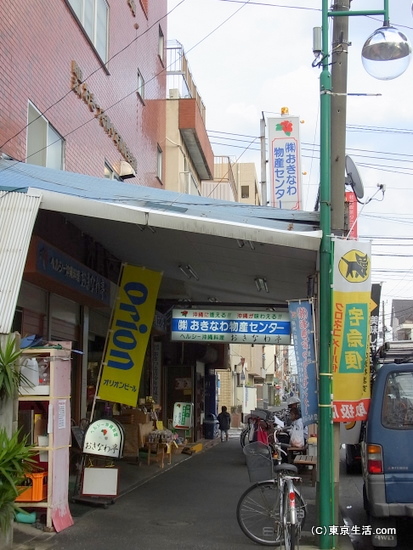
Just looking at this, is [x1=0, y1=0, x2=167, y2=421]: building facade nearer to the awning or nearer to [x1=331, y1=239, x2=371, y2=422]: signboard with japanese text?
the awning

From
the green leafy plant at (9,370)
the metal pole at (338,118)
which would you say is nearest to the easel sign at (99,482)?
the green leafy plant at (9,370)

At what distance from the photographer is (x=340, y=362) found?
8.12 metres

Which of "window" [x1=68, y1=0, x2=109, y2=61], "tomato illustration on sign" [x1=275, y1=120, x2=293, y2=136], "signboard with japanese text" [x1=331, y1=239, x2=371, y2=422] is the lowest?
"signboard with japanese text" [x1=331, y1=239, x2=371, y2=422]

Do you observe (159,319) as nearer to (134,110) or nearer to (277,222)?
(134,110)

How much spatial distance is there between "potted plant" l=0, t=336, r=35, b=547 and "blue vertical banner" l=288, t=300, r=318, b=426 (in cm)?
321

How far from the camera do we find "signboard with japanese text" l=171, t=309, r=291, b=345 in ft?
42.9

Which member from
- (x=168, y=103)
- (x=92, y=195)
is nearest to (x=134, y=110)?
(x=168, y=103)

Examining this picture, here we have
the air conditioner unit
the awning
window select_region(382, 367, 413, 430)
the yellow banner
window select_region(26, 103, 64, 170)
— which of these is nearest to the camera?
window select_region(382, 367, 413, 430)

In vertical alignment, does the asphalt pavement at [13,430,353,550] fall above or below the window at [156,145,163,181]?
below

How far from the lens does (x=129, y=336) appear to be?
11812 mm

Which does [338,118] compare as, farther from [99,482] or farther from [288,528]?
[99,482]

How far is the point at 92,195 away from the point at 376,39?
3.70 meters

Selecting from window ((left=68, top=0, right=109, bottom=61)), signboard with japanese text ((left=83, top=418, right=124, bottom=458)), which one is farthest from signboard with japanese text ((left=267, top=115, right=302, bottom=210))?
signboard with japanese text ((left=83, top=418, right=124, bottom=458))

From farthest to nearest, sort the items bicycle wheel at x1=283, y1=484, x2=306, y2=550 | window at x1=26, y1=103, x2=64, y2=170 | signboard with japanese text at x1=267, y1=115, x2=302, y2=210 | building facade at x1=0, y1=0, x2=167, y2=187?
signboard with japanese text at x1=267, y1=115, x2=302, y2=210
window at x1=26, y1=103, x2=64, y2=170
building facade at x1=0, y1=0, x2=167, y2=187
bicycle wheel at x1=283, y1=484, x2=306, y2=550
